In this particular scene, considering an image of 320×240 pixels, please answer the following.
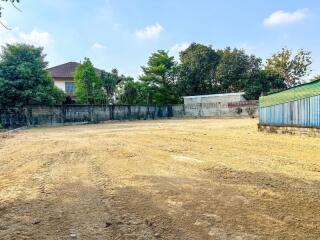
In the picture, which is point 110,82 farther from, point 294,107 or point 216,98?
point 294,107

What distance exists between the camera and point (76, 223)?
4691mm

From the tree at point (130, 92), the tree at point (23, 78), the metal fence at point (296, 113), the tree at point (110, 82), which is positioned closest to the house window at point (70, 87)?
the tree at point (110, 82)

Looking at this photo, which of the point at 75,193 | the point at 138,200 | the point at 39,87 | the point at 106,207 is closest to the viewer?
the point at 106,207

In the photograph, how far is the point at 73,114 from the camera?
3319 cm

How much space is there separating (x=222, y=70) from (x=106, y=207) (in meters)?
43.9

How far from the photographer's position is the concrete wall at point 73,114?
29.0m

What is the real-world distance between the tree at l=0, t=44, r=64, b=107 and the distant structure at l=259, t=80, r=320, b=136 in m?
17.9

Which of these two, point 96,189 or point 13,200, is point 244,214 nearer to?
point 96,189

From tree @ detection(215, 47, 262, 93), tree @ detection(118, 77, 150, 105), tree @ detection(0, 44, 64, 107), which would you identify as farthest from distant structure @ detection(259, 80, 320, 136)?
tree @ detection(215, 47, 262, 93)

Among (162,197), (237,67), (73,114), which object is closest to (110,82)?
(73,114)

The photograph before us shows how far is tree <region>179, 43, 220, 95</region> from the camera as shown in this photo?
48.8 metres

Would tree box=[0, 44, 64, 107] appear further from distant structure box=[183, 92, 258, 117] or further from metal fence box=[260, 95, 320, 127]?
→ distant structure box=[183, 92, 258, 117]

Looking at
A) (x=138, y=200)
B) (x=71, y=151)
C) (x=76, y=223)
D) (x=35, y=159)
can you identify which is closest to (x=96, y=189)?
(x=138, y=200)

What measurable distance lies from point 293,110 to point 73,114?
69.5ft
